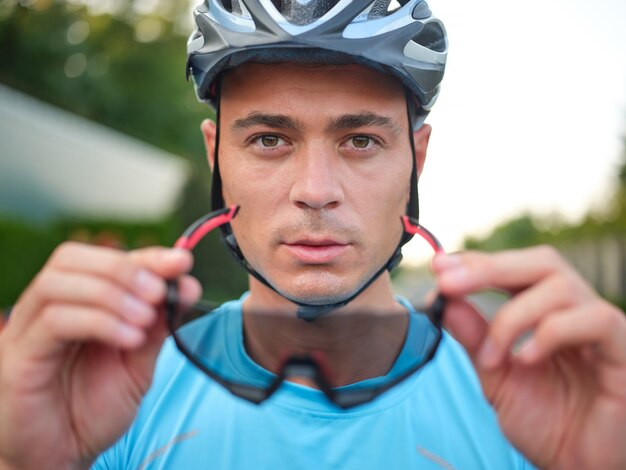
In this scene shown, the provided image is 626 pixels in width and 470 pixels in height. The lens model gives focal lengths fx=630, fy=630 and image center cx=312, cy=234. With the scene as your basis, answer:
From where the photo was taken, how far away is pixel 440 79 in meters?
3.40

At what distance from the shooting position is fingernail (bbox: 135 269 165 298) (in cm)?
172

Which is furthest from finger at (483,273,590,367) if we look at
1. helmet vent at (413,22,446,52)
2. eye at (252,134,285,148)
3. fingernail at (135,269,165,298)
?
helmet vent at (413,22,446,52)

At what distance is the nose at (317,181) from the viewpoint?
262 centimetres

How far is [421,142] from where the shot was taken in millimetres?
3557

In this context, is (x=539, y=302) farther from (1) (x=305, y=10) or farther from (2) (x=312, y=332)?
(1) (x=305, y=10)

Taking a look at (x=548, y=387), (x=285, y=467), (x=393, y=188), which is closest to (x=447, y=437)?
(x=285, y=467)

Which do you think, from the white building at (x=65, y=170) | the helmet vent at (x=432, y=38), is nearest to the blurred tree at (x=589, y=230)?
the white building at (x=65, y=170)

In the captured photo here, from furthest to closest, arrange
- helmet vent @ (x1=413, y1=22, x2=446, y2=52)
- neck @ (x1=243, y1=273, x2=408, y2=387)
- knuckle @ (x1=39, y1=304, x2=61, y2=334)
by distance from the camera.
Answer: helmet vent @ (x1=413, y1=22, x2=446, y2=52) → neck @ (x1=243, y1=273, x2=408, y2=387) → knuckle @ (x1=39, y1=304, x2=61, y2=334)

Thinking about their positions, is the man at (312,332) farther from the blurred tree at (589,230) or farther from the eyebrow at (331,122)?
the blurred tree at (589,230)

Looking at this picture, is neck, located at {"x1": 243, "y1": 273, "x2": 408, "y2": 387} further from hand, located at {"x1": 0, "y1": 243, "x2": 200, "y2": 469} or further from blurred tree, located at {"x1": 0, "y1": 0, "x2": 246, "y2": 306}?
blurred tree, located at {"x1": 0, "y1": 0, "x2": 246, "y2": 306}

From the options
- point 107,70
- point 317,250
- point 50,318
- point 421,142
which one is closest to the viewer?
point 50,318

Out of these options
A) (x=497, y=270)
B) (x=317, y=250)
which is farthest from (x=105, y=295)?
(x=317, y=250)

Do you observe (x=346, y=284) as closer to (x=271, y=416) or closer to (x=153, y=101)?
(x=271, y=416)

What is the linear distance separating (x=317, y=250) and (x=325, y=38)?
95cm
